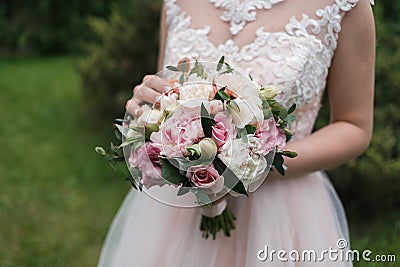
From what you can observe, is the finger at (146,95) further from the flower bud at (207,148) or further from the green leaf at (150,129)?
the flower bud at (207,148)

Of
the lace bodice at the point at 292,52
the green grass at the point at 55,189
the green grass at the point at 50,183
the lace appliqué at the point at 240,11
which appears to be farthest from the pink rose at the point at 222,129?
the green grass at the point at 50,183

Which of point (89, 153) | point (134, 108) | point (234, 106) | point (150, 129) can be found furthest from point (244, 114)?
point (89, 153)

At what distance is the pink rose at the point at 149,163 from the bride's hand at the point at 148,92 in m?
0.16

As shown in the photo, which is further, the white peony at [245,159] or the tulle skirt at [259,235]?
the tulle skirt at [259,235]

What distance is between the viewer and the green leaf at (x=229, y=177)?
1424 mm

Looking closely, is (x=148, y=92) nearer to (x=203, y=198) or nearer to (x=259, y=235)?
(x=203, y=198)

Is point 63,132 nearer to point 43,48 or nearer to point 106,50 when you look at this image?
point 106,50

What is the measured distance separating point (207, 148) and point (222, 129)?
7cm

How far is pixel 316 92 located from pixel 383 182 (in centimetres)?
243

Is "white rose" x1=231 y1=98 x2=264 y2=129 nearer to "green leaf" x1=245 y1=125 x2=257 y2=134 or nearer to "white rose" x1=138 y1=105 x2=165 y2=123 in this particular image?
"green leaf" x1=245 y1=125 x2=257 y2=134

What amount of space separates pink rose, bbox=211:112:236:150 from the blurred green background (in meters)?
2.44

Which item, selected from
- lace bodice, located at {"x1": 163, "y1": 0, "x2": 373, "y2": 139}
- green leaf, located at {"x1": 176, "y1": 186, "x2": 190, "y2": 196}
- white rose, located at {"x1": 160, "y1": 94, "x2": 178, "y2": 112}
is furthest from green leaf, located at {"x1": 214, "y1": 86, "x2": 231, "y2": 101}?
lace bodice, located at {"x1": 163, "y1": 0, "x2": 373, "y2": 139}

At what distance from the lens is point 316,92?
6.17 ft

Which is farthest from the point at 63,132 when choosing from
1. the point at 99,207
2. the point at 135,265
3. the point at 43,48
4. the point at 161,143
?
the point at 43,48
